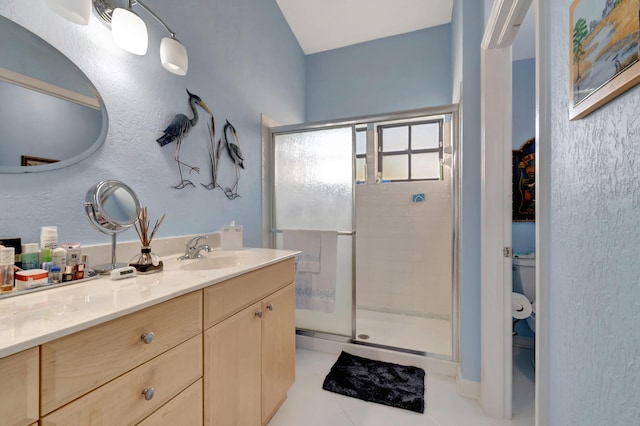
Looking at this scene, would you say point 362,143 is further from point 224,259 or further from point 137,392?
point 137,392

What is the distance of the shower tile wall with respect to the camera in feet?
9.17

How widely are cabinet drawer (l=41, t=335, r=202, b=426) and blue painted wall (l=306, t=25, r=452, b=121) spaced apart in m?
2.69

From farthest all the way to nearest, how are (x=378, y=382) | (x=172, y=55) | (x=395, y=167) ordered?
(x=395, y=167) < (x=378, y=382) < (x=172, y=55)

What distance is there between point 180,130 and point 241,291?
94 cm

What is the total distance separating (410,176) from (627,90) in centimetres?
261

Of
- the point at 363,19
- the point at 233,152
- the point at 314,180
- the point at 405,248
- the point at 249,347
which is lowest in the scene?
the point at 249,347

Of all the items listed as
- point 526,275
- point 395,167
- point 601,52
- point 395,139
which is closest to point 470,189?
point 526,275

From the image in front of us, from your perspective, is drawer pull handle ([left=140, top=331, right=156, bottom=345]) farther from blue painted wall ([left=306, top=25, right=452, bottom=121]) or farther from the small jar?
blue painted wall ([left=306, top=25, right=452, bottom=121])

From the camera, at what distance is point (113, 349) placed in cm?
65

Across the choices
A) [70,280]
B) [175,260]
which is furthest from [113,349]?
[175,260]

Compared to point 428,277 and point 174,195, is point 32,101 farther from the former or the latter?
point 428,277

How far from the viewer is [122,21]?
108 centimetres

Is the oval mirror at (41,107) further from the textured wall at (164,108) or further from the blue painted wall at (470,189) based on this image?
the blue painted wall at (470,189)

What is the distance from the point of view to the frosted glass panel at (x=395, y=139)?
10.0ft
